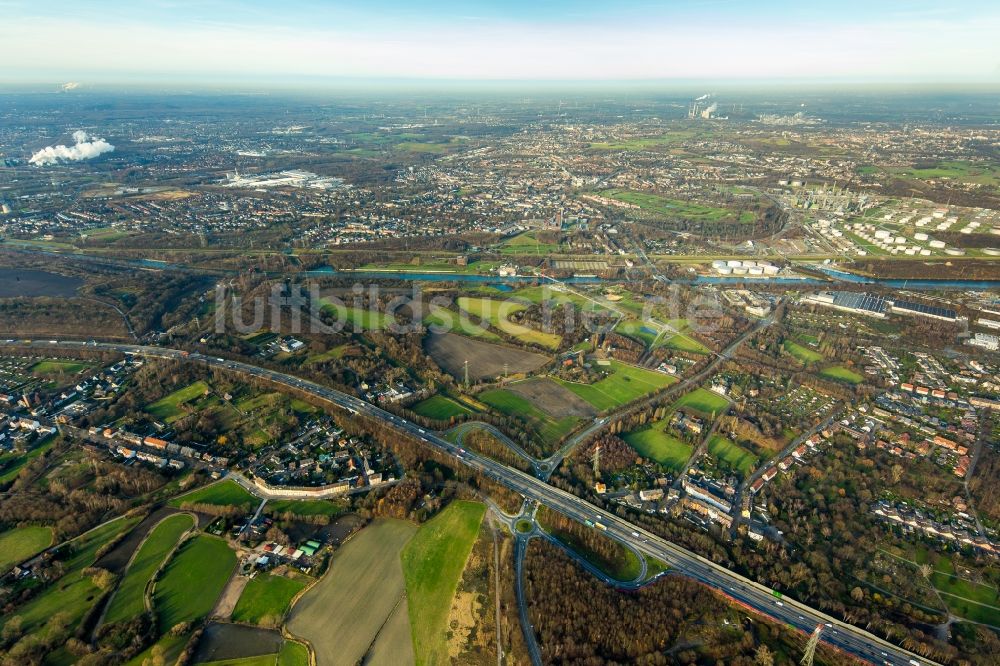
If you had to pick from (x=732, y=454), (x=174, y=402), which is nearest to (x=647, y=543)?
(x=732, y=454)

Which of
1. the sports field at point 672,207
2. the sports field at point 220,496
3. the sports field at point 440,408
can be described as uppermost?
the sports field at point 672,207

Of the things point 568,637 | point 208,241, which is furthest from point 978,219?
point 208,241

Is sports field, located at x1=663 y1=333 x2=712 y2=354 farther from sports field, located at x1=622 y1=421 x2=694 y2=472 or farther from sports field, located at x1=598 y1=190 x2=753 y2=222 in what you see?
sports field, located at x1=598 y1=190 x2=753 y2=222

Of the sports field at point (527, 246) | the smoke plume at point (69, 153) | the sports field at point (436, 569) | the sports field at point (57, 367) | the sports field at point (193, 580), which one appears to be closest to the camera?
the sports field at point (436, 569)

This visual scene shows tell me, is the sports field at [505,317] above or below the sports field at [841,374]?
above

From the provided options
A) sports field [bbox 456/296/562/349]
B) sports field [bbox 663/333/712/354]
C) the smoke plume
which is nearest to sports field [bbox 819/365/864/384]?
sports field [bbox 663/333/712/354]

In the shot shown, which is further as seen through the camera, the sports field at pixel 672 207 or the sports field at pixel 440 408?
the sports field at pixel 672 207

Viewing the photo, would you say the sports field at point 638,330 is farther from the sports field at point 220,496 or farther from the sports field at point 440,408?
the sports field at point 220,496

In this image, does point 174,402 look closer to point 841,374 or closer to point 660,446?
A: point 660,446

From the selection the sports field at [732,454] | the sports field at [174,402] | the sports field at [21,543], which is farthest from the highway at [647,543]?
the sports field at [21,543]
